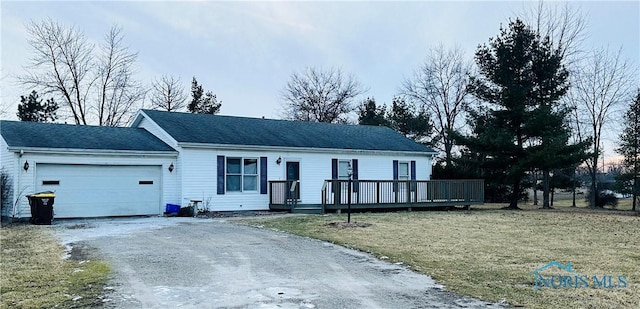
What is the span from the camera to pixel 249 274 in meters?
7.73

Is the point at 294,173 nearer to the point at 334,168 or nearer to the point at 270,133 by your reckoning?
the point at 334,168

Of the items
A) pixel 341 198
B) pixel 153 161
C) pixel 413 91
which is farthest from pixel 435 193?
pixel 413 91

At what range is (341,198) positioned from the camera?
20203 mm

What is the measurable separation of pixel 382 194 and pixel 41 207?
11.9m

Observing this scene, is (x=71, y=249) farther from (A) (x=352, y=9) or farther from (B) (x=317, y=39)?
(B) (x=317, y=39)

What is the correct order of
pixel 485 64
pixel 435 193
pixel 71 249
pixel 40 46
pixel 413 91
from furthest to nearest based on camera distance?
pixel 413 91 → pixel 40 46 → pixel 485 64 → pixel 435 193 → pixel 71 249

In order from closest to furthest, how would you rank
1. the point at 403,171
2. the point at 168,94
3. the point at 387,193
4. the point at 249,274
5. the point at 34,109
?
1. the point at 249,274
2. the point at 387,193
3. the point at 403,171
4. the point at 34,109
5. the point at 168,94

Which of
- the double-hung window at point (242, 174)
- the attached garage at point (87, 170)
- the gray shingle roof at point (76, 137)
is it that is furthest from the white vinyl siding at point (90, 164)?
the double-hung window at point (242, 174)

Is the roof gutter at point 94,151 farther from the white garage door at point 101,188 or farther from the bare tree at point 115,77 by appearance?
the bare tree at point 115,77

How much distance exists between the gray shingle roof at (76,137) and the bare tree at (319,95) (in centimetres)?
2479

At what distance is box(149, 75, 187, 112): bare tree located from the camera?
41500 millimetres

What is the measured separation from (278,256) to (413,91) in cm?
3178

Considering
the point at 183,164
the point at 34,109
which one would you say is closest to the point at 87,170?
the point at 183,164

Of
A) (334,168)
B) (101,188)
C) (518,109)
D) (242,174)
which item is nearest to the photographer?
(101,188)
